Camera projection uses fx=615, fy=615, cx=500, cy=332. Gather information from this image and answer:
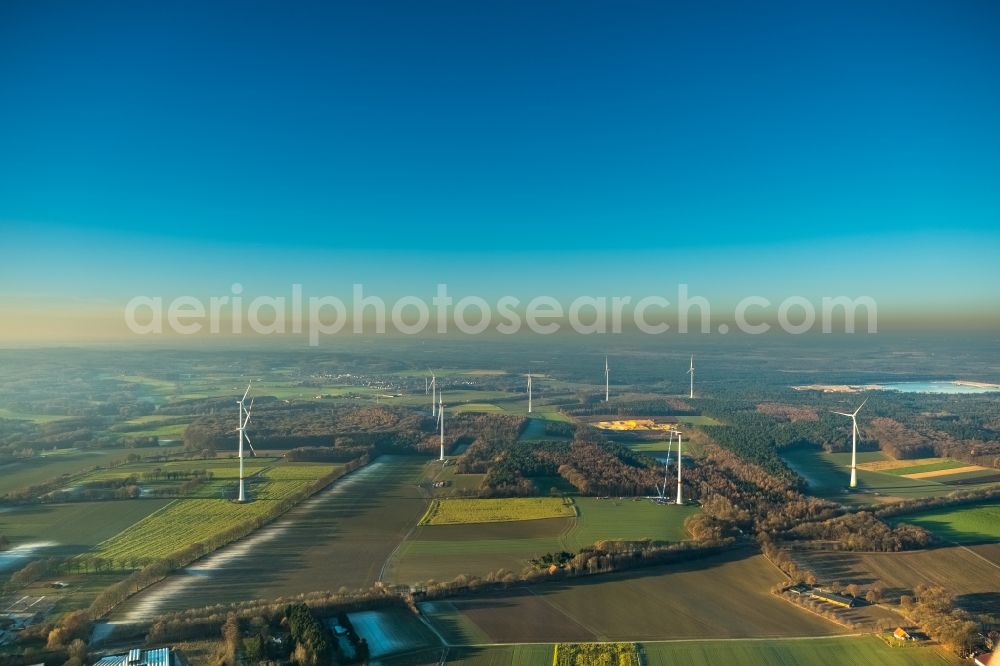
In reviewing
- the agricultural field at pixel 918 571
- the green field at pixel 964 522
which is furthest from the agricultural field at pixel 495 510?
the green field at pixel 964 522

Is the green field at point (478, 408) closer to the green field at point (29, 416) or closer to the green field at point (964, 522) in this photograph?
the green field at point (29, 416)

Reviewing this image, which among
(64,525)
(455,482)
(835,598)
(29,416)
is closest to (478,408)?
(455,482)

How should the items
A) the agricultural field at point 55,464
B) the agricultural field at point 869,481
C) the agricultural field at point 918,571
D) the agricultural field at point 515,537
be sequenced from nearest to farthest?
the agricultural field at point 918,571 → the agricultural field at point 515,537 → the agricultural field at point 55,464 → the agricultural field at point 869,481

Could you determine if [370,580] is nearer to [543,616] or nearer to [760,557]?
[543,616]

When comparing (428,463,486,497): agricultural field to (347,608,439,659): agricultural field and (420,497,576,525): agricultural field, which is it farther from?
(347,608,439,659): agricultural field

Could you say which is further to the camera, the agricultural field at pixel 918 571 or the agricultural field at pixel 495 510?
the agricultural field at pixel 495 510

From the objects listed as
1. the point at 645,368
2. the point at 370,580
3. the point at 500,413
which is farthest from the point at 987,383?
the point at 370,580
